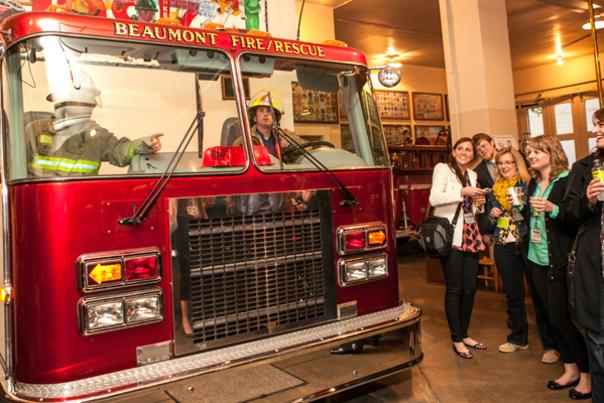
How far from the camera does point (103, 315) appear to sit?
2430mm

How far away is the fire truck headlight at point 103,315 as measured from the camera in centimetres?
239

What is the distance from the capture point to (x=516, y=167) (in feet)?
13.8

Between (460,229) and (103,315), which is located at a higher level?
(460,229)

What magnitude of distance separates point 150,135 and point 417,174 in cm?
816

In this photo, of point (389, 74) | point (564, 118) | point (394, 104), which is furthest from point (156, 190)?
point (564, 118)

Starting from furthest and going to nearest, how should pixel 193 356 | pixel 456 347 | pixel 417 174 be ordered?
pixel 417 174, pixel 456 347, pixel 193 356

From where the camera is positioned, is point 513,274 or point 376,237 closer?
point 376,237

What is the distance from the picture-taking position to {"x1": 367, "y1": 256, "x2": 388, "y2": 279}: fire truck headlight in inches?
131

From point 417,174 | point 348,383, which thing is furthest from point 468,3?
point 348,383

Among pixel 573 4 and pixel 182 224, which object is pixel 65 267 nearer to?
pixel 182 224

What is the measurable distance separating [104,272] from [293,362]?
1119 millimetres

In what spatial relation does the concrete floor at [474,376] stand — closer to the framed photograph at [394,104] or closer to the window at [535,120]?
the framed photograph at [394,104]

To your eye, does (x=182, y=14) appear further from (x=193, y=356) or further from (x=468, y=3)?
(x=468, y=3)

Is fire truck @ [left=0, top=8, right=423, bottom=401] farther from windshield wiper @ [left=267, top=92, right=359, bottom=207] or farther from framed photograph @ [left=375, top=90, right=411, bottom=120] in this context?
framed photograph @ [left=375, top=90, right=411, bottom=120]
